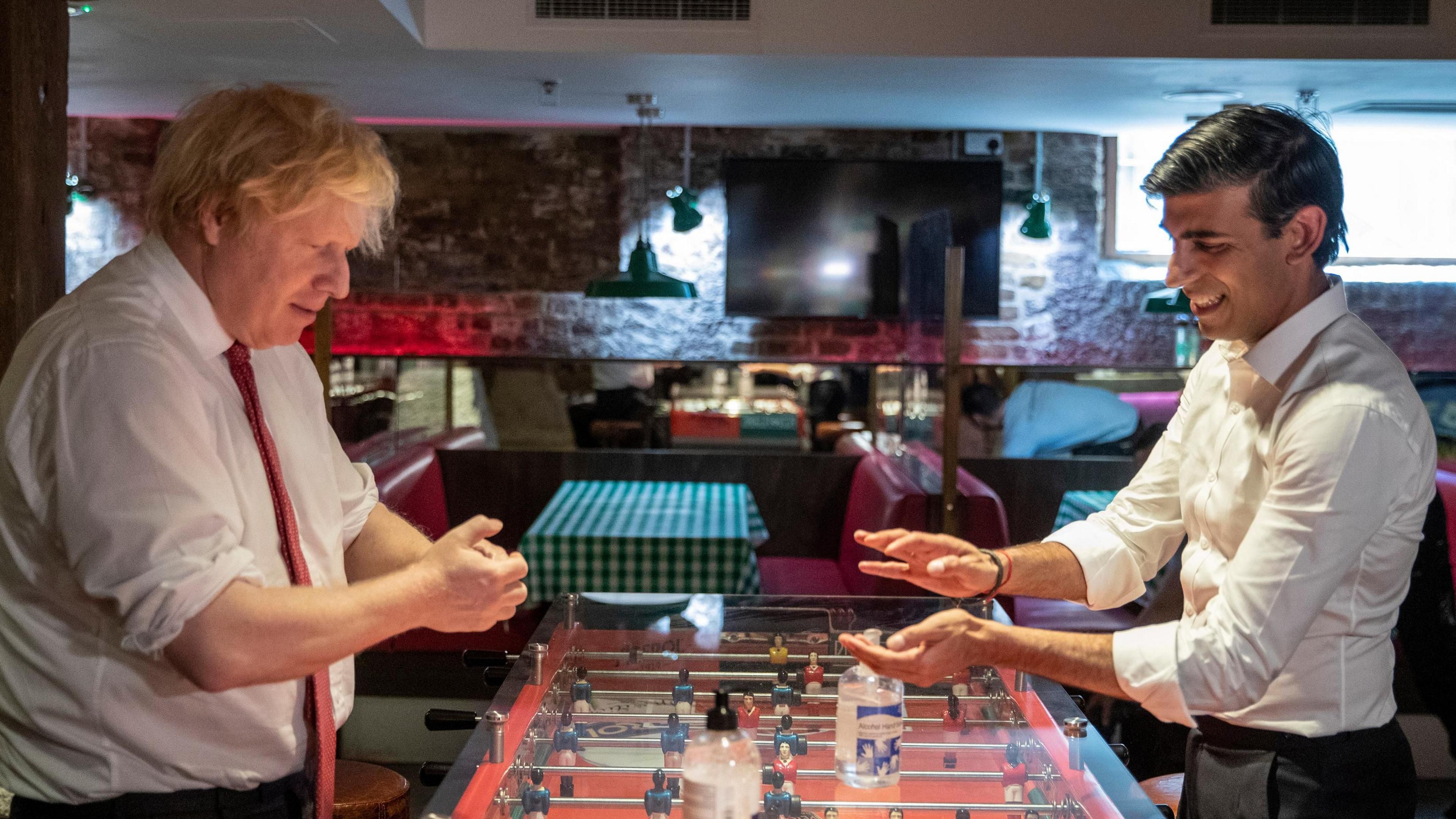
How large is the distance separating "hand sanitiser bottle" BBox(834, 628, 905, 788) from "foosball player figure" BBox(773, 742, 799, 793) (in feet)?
0.20

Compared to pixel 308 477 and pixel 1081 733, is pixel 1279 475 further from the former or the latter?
pixel 308 477

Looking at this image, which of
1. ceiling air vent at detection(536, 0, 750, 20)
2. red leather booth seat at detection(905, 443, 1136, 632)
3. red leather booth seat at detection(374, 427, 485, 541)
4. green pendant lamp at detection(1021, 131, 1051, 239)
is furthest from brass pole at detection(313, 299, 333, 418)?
green pendant lamp at detection(1021, 131, 1051, 239)

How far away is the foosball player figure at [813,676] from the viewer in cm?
213

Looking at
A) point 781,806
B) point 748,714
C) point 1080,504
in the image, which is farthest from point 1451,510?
point 781,806

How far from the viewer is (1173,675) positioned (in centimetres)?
157

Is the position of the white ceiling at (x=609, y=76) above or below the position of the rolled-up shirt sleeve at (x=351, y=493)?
above

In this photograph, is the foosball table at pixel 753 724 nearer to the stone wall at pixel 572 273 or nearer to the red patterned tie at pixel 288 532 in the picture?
the red patterned tie at pixel 288 532

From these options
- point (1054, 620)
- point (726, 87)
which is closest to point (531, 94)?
point (726, 87)

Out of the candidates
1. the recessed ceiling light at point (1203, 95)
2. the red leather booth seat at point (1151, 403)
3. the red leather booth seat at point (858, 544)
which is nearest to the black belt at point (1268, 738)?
the red leather booth seat at point (858, 544)

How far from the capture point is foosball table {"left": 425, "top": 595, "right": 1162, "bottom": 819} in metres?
1.60

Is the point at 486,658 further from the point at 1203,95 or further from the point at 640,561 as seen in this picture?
the point at 1203,95

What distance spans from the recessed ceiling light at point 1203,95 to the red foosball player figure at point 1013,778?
4408 millimetres

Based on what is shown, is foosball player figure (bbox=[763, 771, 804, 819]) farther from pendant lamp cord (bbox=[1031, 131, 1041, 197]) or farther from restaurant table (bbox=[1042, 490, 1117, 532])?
pendant lamp cord (bbox=[1031, 131, 1041, 197])

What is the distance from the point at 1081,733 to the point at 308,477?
1.16 meters
